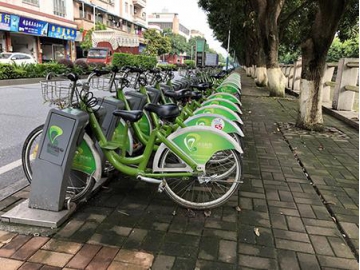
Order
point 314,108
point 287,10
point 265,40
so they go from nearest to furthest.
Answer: point 314,108 → point 265,40 → point 287,10

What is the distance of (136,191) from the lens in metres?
3.61

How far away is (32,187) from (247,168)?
2.66 m

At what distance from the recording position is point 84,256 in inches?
96.8

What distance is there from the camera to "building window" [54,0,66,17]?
29000 mm

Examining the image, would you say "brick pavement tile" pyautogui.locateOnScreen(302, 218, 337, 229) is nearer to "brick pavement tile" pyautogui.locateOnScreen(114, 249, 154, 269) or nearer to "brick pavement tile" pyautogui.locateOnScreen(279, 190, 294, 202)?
"brick pavement tile" pyautogui.locateOnScreen(279, 190, 294, 202)

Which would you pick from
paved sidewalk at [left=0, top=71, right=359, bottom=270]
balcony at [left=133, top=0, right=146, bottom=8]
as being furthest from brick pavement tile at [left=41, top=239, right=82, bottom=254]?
balcony at [left=133, top=0, right=146, bottom=8]

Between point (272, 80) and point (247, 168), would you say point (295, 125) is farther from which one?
point (272, 80)

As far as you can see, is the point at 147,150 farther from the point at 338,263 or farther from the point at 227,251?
the point at 338,263

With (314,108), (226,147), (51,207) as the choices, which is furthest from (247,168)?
(314,108)

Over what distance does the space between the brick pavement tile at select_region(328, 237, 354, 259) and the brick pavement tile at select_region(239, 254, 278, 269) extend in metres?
0.56

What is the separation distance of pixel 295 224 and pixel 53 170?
219cm

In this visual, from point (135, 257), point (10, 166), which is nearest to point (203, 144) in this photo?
point (135, 257)

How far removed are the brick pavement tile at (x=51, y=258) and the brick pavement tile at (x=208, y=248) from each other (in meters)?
0.98

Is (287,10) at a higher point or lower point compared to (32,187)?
higher
